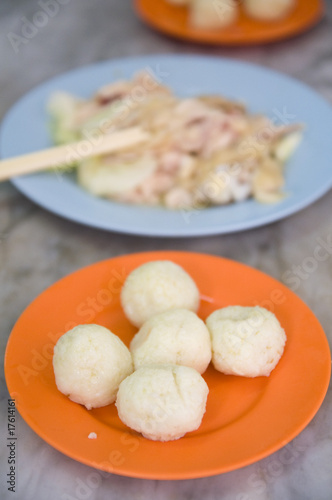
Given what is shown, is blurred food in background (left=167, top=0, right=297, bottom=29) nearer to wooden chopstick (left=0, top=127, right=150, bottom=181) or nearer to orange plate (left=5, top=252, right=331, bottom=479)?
wooden chopstick (left=0, top=127, right=150, bottom=181)

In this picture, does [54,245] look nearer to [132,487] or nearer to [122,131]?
[122,131]

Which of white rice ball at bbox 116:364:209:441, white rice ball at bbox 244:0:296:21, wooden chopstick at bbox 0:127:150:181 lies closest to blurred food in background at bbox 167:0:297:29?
white rice ball at bbox 244:0:296:21

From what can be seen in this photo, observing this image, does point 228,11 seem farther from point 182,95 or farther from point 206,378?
point 206,378

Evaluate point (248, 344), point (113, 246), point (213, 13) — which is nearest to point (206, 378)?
point (248, 344)

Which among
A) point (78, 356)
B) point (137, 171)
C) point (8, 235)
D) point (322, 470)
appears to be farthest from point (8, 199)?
point (322, 470)

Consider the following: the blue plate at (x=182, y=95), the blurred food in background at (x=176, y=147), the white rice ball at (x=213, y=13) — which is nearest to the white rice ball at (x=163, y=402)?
the blue plate at (x=182, y=95)

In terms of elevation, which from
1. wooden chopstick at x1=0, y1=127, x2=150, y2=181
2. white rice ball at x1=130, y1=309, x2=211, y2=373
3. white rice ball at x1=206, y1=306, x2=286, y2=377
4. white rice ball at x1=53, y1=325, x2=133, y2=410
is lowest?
wooden chopstick at x1=0, y1=127, x2=150, y2=181
